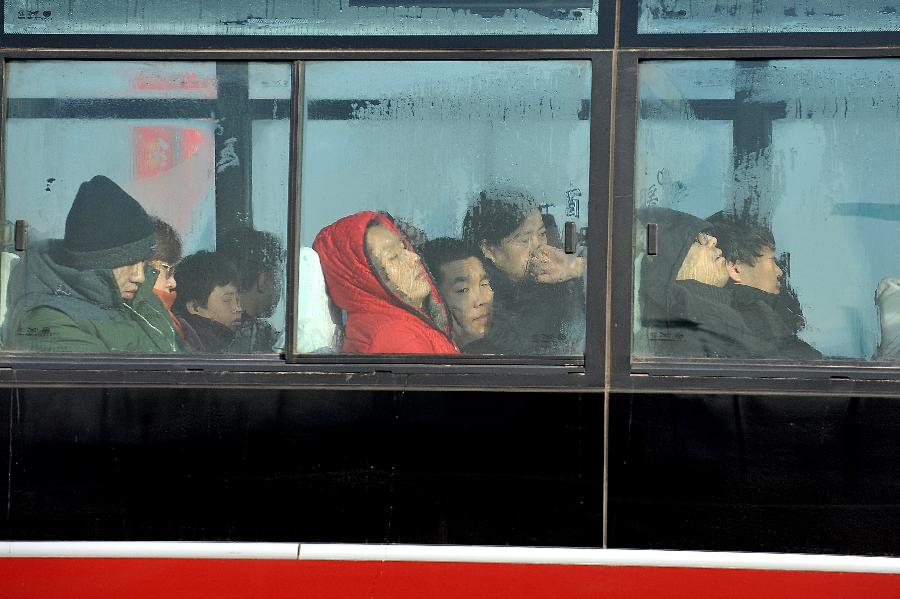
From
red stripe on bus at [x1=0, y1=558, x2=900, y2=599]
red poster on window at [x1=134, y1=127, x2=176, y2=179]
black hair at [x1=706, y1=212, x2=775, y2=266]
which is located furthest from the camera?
red poster on window at [x1=134, y1=127, x2=176, y2=179]

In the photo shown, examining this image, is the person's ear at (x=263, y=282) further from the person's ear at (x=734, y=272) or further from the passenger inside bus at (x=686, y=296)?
the person's ear at (x=734, y=272)

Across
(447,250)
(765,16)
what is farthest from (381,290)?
(765,16)

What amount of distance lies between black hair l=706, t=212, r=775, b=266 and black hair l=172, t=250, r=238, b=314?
1.49 m

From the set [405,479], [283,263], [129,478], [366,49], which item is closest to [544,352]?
[405,479]

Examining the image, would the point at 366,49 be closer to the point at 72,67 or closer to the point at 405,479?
the point at 72,67

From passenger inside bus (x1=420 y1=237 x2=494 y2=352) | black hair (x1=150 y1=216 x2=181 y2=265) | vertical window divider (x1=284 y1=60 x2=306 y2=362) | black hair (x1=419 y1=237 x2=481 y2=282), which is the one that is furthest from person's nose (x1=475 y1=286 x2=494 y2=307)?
black hair (x1=150 y1=216 x2=181 y2=265)

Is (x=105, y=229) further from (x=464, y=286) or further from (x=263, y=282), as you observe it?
(x=464, y=286)

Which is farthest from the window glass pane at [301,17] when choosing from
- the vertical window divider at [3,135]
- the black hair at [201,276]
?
the black hair at [201,276]

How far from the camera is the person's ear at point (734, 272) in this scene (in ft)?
10.7

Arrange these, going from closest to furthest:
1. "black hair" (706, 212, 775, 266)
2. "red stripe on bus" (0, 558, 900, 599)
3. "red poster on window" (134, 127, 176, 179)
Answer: "red stripe on bus" (0, 558, 900, 599), "black hair" (706, 212, 775, 266), "red poster on window" (134, 127, 176, 179)

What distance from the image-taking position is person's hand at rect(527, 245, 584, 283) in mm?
3254

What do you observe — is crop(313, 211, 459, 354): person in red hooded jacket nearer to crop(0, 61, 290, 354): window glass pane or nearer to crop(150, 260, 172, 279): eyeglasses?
crop(0, 61, 290, 354): window glass pane

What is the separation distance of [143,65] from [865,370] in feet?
7.76

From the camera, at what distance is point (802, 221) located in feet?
10.6
